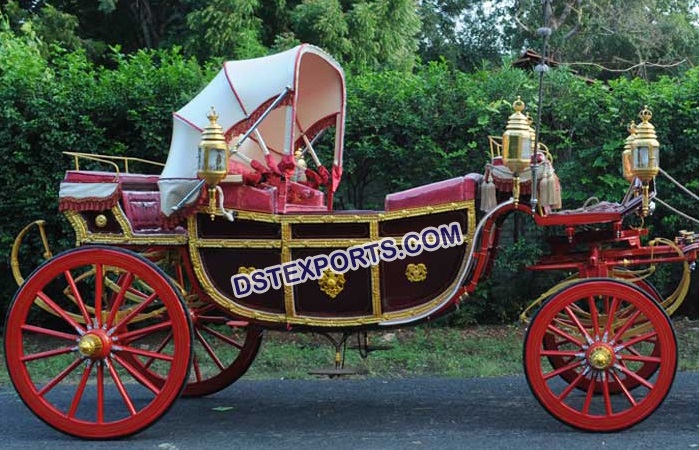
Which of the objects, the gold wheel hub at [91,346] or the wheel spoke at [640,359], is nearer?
the wheel spoke at [640,359]

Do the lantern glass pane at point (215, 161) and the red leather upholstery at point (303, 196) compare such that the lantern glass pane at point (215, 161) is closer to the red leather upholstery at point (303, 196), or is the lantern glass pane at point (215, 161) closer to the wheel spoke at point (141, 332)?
the wheel spoke at point (141, 332)

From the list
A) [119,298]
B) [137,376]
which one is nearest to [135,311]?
[119,298]

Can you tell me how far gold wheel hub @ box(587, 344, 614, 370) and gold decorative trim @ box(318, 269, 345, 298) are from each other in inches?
50.2

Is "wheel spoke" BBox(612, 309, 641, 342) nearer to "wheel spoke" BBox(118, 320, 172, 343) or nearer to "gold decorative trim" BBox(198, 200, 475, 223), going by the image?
"gold decorative trim" BBox(198, 200, 475, 223)

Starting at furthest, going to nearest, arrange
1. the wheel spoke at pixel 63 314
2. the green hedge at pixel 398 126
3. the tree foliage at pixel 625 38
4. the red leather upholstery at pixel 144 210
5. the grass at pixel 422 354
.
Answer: the tree foliage at pixel 625 38, the green hedge at pixel 398 126, the grass at pixel 422 354, the red leather upholstery at pixel 144 210, the wheel spoke at pixel 63 314

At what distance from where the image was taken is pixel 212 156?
3.91m

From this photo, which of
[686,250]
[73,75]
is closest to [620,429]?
[686,250]

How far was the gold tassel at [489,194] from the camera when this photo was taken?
13.3 feet

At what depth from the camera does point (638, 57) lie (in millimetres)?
17000

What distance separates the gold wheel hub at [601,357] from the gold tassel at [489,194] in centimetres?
85

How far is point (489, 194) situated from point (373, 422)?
136 cm

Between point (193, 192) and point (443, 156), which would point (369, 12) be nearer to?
point (443, 156)

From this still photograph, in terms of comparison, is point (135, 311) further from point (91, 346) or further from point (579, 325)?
point (579, 325)

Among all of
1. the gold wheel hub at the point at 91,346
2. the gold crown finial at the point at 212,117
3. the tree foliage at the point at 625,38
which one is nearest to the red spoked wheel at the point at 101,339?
the gold wheel hub at the point at 91,346
